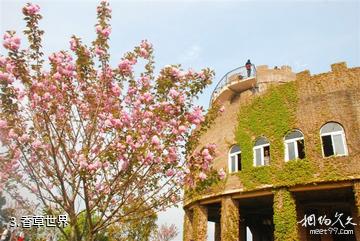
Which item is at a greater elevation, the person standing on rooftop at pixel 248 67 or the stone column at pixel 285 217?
the person standing on rooftop at pixel 248 67

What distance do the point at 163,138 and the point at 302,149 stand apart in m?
11.6

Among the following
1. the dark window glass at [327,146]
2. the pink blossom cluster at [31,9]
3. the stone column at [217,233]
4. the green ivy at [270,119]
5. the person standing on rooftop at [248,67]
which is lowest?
the stone column at [217,233]

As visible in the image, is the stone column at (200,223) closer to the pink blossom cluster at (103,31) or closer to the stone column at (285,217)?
the stone column at (285,217)

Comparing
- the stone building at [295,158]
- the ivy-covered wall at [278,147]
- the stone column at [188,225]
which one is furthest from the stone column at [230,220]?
the stone column at [188,225]

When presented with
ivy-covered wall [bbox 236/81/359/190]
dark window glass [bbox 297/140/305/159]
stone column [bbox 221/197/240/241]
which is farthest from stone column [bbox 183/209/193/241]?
dark window glass [bbox 297/140/305/159]

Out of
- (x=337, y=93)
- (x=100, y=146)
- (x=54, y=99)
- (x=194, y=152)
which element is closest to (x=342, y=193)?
(x=337, y=93)

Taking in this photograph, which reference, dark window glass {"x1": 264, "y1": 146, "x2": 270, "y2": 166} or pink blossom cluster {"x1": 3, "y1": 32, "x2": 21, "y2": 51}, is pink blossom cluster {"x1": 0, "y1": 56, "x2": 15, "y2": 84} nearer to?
pink blossom cluster {"x1": 3, "y1": 32, "x2": 21, "y2": 51}

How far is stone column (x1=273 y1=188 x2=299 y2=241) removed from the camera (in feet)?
50.7

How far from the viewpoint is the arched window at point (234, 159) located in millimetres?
19383

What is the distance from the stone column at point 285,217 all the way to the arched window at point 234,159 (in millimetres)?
3436

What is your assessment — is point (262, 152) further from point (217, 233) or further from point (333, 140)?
point (217, 233)

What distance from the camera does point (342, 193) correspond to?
17.5 meters

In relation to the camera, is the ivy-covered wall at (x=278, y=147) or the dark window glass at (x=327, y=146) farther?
the dark window glass at (x=327, y=146)

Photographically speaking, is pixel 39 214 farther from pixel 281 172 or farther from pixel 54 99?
pixel 281 172
